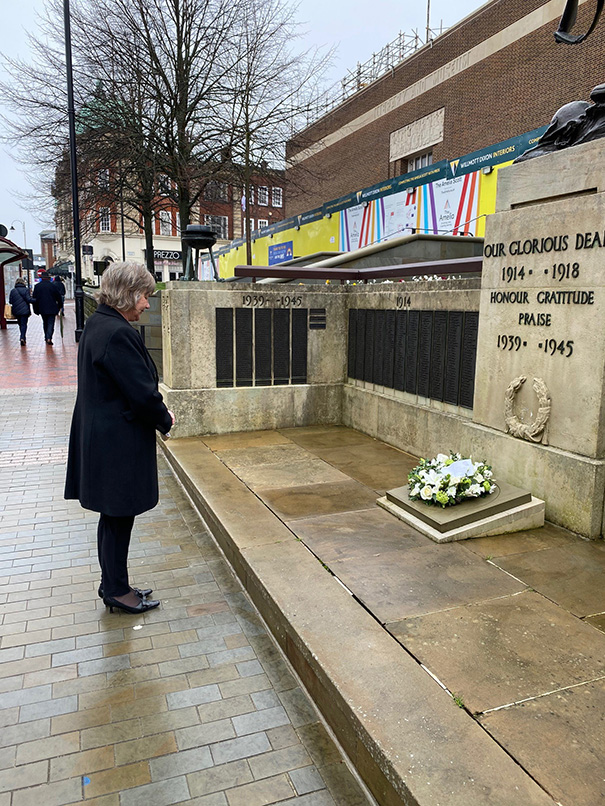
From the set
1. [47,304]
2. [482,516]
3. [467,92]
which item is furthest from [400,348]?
[467,92]

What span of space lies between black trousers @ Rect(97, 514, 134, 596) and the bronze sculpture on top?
396 cm

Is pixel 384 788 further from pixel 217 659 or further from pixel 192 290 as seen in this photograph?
pixel 192 290

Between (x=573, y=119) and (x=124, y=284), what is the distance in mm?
3398

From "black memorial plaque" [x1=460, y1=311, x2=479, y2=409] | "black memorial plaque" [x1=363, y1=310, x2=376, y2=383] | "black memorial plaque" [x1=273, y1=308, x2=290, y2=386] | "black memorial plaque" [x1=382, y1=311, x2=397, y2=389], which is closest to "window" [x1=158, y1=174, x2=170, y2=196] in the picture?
"black memorial plaque" [x1=273, y1=308, x2=290, y2=386]

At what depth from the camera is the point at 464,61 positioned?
2344 cm

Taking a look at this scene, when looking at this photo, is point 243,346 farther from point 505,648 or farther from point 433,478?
point 505,648

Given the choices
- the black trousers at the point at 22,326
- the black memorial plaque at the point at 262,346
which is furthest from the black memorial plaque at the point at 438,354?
the black trousers at the point at 22,326

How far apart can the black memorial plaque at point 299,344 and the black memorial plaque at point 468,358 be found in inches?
107

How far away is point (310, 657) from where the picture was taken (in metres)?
2.95

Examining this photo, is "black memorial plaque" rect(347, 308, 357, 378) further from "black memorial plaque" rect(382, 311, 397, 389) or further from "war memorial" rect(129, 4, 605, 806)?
"black memorial plaque" rect(382, 311, 397, 389)

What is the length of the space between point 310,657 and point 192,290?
5.33 metres

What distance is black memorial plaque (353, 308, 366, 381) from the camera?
311 inches

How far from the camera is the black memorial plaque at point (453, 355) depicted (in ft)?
19.6

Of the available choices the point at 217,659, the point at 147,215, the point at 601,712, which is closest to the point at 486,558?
the point at 601,712
